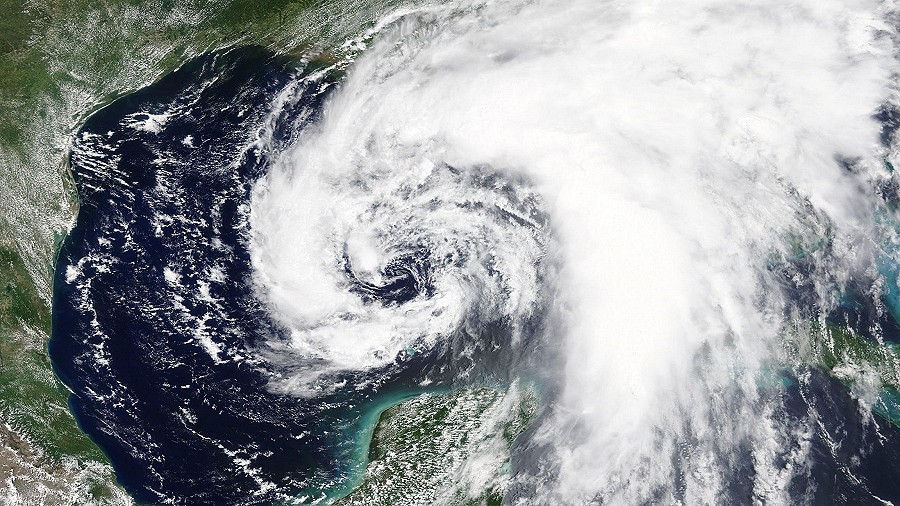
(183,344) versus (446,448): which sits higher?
(183,344)

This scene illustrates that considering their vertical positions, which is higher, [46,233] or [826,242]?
[46,233]

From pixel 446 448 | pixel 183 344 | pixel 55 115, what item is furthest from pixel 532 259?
pixel 55 115

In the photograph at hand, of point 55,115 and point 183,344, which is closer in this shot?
point 183,344

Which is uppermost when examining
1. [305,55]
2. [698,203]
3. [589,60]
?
[305,55]

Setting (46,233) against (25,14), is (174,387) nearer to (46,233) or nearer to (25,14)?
(46,233)

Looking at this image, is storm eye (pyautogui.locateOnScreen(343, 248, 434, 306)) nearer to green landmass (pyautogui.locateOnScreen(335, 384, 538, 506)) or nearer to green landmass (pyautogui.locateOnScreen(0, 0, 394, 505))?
green landmass (pyautogui.locateOnScreen(335, 384, 538, 506))

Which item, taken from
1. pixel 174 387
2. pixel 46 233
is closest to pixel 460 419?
pixel 174 387

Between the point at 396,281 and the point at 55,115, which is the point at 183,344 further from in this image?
the point at 55,115
